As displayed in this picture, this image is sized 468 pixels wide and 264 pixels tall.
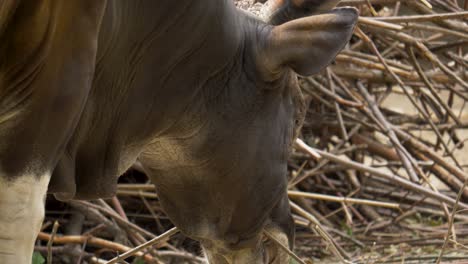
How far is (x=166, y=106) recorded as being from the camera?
6.79 feet

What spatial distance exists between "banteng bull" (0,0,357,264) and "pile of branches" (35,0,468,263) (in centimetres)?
111

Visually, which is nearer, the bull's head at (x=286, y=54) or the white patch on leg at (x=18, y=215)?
the white patch on leg at (x=18, y=215)

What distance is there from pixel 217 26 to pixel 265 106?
24 cm

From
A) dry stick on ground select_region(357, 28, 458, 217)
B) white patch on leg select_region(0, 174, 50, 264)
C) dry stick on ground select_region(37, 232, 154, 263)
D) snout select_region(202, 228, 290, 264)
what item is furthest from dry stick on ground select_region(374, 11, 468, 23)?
white patch on leg select_region(0, 174, 50, 264)

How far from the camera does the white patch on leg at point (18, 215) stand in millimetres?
1583

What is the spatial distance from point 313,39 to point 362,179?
2858 millimetres

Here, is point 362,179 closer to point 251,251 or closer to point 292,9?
point 251,251

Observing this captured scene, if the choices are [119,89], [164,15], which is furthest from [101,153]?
[164,15]

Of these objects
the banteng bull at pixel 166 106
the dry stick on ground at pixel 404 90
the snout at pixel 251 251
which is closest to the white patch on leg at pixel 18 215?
the banteng bull at pixel 166 106

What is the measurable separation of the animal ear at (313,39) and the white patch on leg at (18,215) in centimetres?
68

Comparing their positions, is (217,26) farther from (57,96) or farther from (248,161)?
(57,96)

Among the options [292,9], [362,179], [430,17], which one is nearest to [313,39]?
[292,9]

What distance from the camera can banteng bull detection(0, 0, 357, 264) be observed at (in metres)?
1.62

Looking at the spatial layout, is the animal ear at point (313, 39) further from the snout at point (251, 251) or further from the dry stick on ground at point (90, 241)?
the dry stick on ground at point (90, 241)
